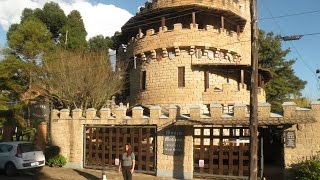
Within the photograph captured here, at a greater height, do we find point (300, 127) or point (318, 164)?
point (300, 127)

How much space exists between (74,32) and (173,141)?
104ft

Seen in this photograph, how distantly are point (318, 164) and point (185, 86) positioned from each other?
14.2m

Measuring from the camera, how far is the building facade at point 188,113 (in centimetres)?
1659

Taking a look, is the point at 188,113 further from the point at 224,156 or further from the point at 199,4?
the point at 224,156

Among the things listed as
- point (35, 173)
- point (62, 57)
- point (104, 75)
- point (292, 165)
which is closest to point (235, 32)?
point (104, 75)

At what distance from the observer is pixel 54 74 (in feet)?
95.7

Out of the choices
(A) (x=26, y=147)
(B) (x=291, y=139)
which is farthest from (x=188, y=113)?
(A) (x=26, y=147)

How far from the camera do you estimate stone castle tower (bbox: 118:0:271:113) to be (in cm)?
2723

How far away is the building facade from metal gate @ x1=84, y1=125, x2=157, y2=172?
48 millimetres

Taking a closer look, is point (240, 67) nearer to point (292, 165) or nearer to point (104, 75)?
point (104, 75)

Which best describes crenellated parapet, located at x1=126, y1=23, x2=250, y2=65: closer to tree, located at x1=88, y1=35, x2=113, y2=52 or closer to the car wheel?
the car wheel

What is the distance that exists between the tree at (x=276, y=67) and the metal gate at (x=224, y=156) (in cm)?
2996

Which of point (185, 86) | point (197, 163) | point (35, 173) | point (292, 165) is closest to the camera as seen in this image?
point (292, 165)

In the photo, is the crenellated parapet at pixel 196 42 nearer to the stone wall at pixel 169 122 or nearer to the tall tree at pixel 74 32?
the stone wall at pixel 169 122
